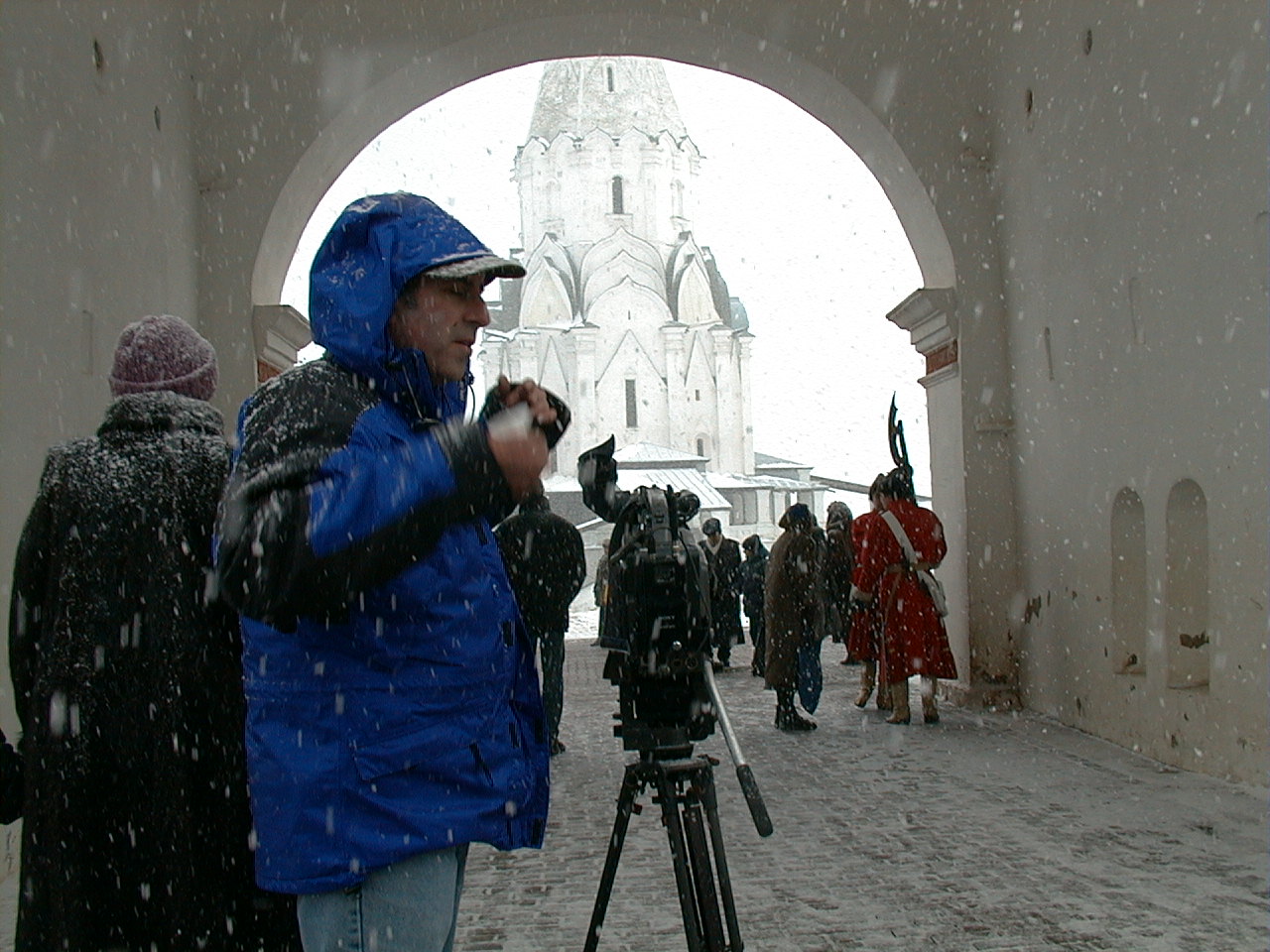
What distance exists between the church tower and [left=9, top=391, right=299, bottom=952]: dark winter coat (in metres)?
68.3

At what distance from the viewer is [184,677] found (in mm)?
2617

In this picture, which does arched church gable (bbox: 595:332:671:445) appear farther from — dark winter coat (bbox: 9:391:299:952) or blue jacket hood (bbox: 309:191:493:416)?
blue jacket hood (bbox: 309:191:493:416)

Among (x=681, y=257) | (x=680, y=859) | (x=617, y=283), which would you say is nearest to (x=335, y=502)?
(x=680, y=859)

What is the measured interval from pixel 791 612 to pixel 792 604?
0.06m

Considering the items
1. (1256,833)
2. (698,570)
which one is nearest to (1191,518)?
(1256,833)

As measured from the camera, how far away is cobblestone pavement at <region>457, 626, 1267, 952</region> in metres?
4.34

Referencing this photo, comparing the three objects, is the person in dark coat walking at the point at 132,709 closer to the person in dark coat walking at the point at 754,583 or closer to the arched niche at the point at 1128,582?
the arched niche at the point at 1128,582

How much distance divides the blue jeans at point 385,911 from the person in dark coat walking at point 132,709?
0.86 metres

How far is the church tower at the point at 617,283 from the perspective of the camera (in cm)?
7244

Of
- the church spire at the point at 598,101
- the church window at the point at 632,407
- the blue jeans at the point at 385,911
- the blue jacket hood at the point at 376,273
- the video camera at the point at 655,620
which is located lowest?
the blue jeans at the point at 385,911

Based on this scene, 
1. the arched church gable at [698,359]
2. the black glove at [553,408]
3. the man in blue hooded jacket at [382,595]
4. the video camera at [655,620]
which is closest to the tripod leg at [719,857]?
the video camera at [655,620]

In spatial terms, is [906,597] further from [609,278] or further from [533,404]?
[609,278]

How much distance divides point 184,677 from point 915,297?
8.54m

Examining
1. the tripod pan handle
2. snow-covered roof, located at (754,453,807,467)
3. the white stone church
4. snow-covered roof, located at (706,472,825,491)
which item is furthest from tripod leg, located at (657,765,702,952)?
snow-covered roof, located at (754,453,807,467)
